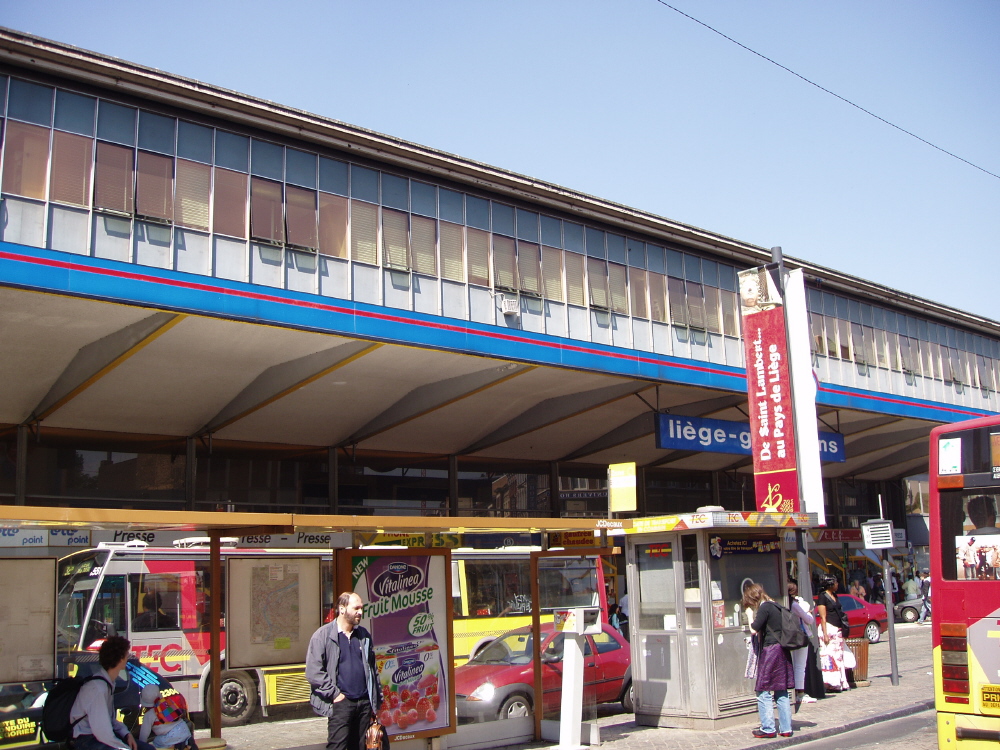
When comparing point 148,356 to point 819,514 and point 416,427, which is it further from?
point 819,514

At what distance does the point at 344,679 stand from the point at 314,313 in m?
10.1

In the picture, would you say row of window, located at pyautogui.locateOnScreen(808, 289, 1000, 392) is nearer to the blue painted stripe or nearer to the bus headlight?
the blue painted stripe

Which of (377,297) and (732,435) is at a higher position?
(377,297)

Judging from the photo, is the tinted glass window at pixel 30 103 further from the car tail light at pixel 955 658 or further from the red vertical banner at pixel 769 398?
the car tail light at pixel 955 658

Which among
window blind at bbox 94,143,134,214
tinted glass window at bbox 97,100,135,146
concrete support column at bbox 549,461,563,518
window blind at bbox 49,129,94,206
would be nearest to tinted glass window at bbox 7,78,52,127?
window blind at bbox 49,129,94,206

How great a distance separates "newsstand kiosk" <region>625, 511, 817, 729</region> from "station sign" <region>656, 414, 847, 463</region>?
1028cm

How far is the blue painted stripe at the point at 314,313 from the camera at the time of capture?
548 inches

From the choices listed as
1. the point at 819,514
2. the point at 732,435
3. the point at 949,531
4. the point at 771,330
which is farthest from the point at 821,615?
the point at 732,435

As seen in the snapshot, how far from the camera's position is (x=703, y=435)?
2409 centimetres

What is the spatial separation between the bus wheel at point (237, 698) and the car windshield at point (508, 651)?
3831 millimetres

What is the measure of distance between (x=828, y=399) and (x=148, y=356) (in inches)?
766

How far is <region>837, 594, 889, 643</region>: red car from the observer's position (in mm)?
24938

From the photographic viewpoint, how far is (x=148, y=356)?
674 inches

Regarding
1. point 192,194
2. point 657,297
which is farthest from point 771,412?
point 192,194
